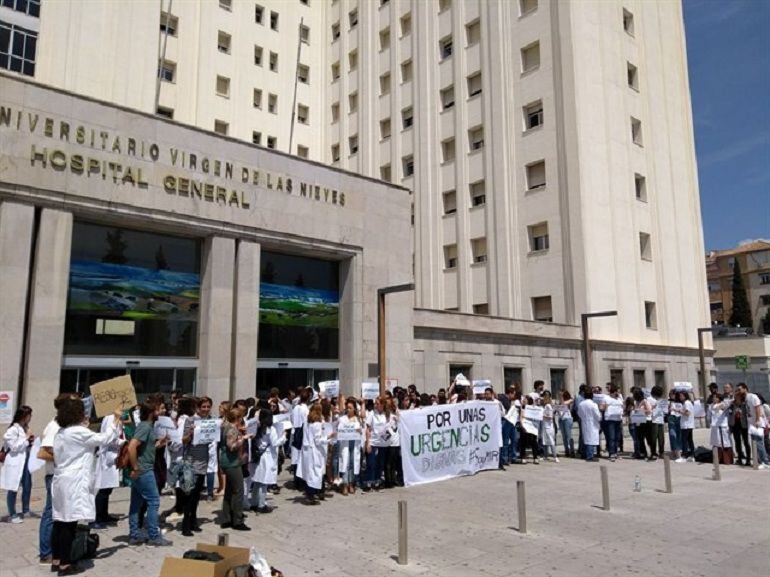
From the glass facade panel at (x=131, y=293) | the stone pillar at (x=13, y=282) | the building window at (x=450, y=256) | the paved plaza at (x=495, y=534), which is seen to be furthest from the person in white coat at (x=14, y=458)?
the building window at (x=450, y=256)

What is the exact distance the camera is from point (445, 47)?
37844mm

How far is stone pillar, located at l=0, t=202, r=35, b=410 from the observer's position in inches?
529

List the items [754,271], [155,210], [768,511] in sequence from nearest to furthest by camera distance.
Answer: [768,511] → [155,210] → [754,271]

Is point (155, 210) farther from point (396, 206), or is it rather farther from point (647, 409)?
point (647, 409)

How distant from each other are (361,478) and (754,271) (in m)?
91.8

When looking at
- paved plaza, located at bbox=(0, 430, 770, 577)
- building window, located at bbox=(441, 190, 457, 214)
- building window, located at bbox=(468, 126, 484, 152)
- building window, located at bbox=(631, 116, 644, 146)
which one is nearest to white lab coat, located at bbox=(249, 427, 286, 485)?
paved plaza, located at bbox=(0, 430, 770, 577)

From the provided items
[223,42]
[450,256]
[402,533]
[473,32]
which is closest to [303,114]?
[223,42]

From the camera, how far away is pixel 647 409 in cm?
1786

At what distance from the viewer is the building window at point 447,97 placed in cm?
3691

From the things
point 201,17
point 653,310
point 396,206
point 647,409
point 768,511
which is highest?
point 201,17

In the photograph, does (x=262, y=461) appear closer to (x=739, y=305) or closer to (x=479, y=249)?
(x=479, y=249)

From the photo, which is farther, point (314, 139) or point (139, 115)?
point (314, 139)

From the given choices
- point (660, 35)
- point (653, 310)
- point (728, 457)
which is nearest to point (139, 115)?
point (728, 457)

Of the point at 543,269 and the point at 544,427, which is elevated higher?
the point at 543,269
